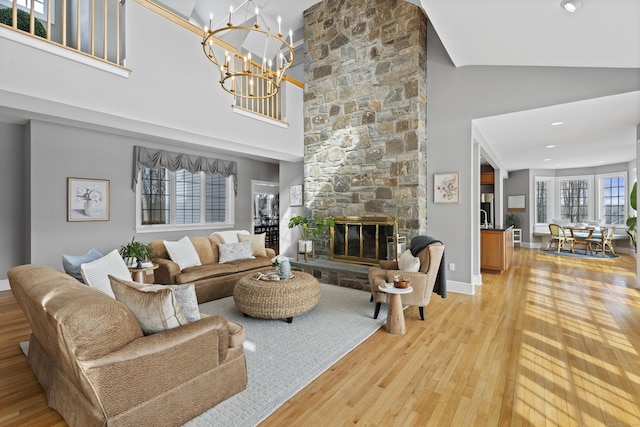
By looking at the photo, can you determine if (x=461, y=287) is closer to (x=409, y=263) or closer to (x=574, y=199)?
(x=409, y=263)

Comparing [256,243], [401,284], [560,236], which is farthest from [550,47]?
[560,236]

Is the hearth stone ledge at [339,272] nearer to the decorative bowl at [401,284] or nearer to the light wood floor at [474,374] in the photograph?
the light wood floor at [474,374]

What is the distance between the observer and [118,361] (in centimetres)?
157

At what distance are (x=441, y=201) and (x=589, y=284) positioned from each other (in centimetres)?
300

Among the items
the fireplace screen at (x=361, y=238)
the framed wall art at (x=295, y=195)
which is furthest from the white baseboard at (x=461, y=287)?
the framed wall art at (x=295, y=195)

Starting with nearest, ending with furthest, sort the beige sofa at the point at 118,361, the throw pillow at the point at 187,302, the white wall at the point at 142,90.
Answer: the beige sofa at the point at 118,361
the throw pillow at the point at 187,302
the white wall at the point at 142,90

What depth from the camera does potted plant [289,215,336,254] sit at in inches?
233

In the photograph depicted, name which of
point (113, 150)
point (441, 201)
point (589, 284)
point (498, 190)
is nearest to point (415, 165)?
point (441, 201)

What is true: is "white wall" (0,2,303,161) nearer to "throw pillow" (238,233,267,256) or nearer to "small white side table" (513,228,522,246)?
"throw pillow" (238,233,267,256)

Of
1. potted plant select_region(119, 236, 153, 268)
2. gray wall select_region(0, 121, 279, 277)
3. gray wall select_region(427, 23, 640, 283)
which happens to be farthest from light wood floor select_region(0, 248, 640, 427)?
gray wall select_region(427, 23, 640, 283)

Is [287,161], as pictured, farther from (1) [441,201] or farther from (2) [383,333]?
(2) [383,333]

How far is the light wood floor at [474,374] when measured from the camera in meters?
1.97

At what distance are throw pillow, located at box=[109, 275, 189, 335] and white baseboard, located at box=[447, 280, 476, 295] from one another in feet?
13.9

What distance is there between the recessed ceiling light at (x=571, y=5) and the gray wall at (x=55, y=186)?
642 cm
